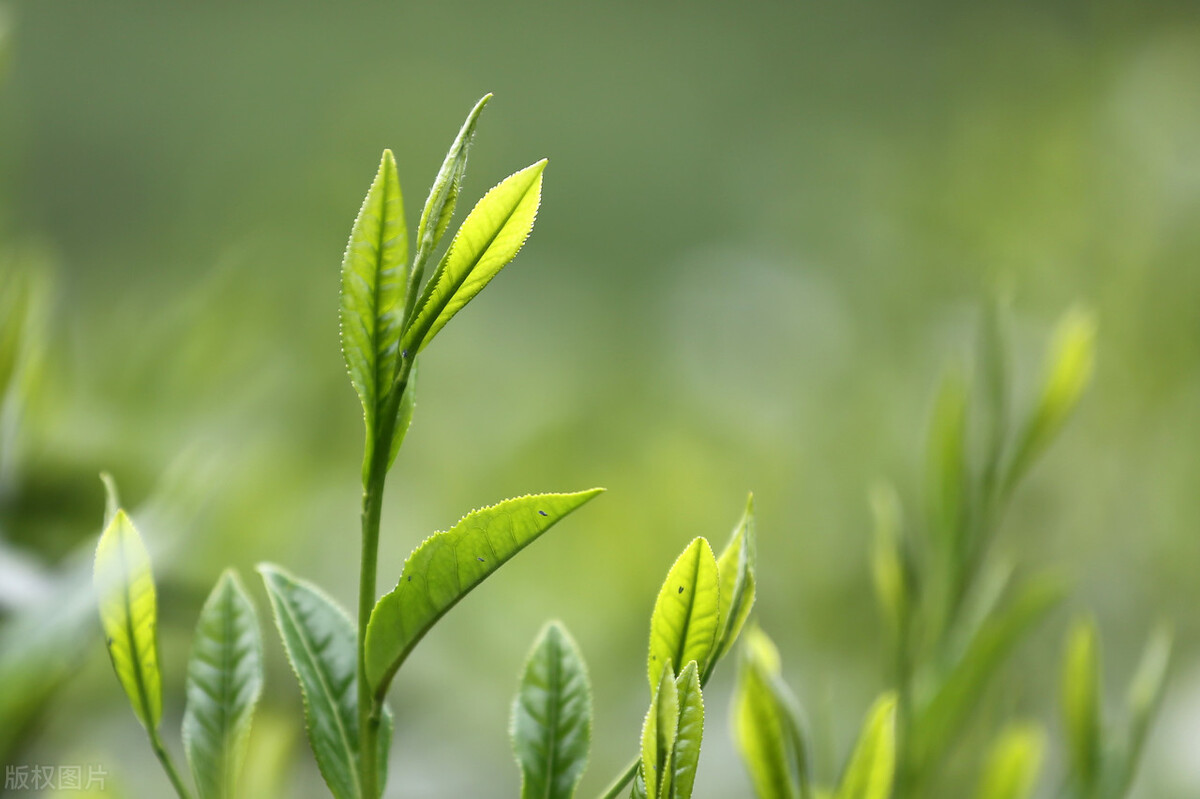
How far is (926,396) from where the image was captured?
0.50 m

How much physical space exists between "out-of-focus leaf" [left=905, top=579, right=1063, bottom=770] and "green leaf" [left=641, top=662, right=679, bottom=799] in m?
0.09

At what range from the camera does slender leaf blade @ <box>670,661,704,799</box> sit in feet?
0.32

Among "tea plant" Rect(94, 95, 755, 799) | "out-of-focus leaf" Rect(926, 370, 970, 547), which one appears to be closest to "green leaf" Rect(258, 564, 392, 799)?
"tea plant" Rect(94, 95, 755, 799)

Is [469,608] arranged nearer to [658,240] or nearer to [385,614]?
[385,614]

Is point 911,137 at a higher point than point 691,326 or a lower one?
higher

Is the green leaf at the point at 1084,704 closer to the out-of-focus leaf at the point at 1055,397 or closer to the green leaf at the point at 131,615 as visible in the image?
the out-of-focus leaf at the point at 1055,397

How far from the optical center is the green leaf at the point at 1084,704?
0.18m

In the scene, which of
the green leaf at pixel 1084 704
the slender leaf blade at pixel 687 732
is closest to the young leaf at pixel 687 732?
the slender leaf blade at pixel 687 732

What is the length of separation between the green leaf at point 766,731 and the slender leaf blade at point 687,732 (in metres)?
0.04

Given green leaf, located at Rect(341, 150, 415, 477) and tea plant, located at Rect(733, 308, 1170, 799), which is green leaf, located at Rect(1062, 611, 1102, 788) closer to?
tea plant, located at Rect(733, 308, 1170, 799)

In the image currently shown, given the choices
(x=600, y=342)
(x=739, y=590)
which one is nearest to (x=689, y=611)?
(x=739, y=590)

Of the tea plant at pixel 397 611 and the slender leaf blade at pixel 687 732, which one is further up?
the tea plant at pixel 397 611

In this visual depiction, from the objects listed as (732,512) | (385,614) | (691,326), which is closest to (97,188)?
→ (691,326)

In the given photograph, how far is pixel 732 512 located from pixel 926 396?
0.42ft
